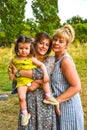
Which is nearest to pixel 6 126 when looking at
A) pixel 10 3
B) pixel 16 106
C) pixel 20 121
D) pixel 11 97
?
pixel 16 106

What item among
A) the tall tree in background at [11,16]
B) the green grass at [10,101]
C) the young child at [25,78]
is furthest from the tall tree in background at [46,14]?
the young child at [25,78]

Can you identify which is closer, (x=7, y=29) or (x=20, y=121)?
(x=20, y=121)

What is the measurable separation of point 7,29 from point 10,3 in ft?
5.06

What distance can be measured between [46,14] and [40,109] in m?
23.0

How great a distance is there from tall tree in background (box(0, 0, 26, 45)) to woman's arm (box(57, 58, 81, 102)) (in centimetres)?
2202

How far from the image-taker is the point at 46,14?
26.4 meters

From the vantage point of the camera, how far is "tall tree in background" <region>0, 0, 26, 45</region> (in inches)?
1002

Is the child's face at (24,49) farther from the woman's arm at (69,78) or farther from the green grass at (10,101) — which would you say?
the green grass at (10,101)

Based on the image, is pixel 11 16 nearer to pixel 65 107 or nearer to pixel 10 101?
pixel 10 101

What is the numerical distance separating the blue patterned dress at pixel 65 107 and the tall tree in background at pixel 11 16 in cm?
2196

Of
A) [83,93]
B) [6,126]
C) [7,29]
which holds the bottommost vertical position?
[6,126]

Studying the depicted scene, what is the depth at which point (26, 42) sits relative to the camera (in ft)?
11.9

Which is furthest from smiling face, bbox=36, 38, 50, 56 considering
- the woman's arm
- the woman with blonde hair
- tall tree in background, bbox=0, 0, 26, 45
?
tall tree in background, bbox=0, 0, 26, 45

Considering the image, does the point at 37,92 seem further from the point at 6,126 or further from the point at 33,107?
the point at 6,126
